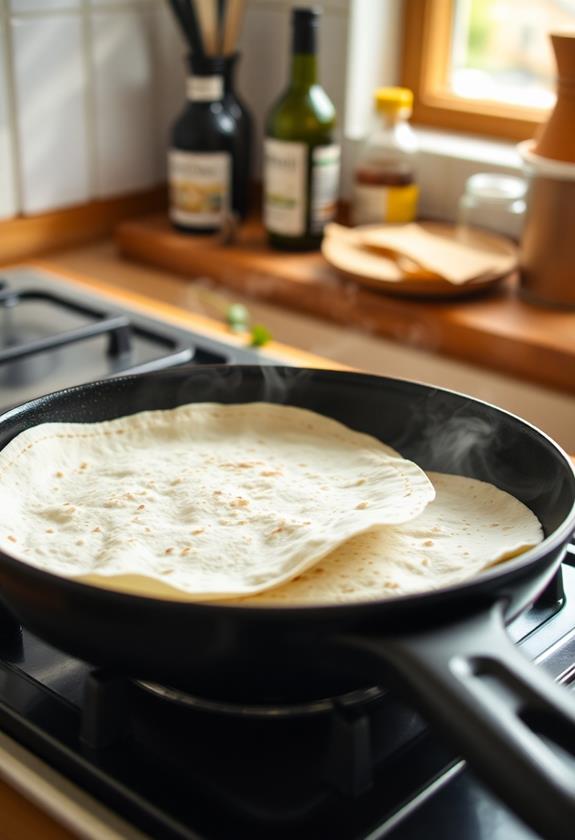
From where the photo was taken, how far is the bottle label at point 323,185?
1.39 m

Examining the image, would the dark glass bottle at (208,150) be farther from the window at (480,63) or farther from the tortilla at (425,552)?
the tortilla at (425,552)

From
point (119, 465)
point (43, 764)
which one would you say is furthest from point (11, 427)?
point (43, 764)

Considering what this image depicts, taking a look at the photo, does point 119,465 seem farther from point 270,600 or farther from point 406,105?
point 406,105

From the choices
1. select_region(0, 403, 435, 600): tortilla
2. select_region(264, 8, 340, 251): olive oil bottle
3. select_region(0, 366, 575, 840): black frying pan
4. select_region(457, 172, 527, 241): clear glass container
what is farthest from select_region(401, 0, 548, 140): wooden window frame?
select_region(0, 366, 575, 840): black frying pan

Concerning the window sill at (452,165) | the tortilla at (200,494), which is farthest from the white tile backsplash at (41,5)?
the tortilla at (200,494)

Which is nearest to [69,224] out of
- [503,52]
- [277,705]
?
[503,52]

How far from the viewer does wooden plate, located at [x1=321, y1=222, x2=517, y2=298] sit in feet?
4.11

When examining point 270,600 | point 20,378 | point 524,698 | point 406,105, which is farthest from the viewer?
point 406,105

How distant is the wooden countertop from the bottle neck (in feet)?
0.76

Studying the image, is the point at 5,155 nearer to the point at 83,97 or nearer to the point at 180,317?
the point at 83,97

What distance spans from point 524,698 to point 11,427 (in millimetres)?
387

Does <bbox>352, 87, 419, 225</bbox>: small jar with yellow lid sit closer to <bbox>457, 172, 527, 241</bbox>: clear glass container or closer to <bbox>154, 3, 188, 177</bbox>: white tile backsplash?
<bbox>457, 172, 527, 241</bbox>: clear glass container

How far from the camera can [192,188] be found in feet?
4.92

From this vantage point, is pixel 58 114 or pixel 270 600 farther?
pixel 58 114
